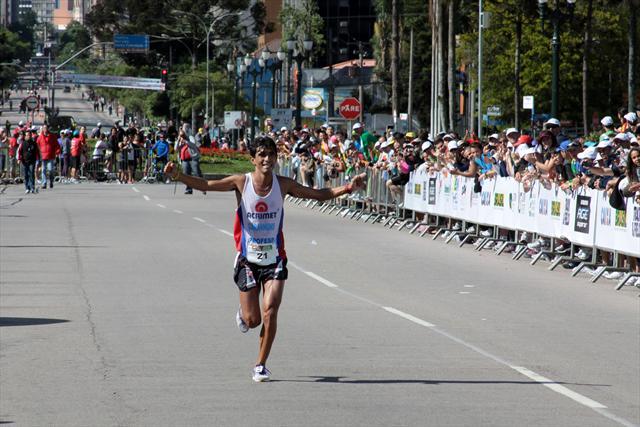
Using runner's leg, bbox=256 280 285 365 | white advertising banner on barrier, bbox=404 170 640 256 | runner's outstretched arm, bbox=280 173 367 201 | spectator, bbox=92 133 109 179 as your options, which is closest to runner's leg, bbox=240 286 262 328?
runner's leg, bbox=256 280 285 365

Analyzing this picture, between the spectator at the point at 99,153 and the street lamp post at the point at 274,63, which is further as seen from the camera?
the street lamp post at the point at 274,63

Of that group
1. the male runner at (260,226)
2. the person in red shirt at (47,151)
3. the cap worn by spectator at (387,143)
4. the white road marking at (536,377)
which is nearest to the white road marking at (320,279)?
the white road marking at (536,377)

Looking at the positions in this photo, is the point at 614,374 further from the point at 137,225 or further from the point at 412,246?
the point at 137,225

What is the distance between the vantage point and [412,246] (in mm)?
25516

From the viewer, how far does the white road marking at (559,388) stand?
9812 mm

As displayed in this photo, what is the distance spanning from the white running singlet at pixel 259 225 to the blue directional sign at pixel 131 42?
10371 centimetres

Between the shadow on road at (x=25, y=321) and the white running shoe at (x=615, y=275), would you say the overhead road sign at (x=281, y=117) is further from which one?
the shadow on road at (x=25, y=321)

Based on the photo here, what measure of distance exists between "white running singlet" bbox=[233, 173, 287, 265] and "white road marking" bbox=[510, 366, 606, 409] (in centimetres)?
207

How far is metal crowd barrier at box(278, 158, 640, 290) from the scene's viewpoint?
20.1 m

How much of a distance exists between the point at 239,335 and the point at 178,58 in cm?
10975

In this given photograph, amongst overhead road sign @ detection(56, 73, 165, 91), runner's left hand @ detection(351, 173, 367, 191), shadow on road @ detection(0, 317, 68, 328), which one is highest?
overhead road sign @ detection(56, 73, 165, 91)

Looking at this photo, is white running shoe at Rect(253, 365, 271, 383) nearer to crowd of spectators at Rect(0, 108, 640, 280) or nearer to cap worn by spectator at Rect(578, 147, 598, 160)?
crowd of spectators at Rect(0, 108, 640, 280)

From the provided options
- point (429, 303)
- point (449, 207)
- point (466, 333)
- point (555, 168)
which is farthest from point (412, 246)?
point (466, 333)

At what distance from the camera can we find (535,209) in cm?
2241
